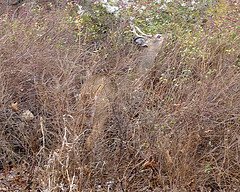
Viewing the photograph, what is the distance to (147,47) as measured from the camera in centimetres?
548

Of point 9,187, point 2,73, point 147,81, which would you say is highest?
point 2,73

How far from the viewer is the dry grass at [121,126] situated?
3.52 metres

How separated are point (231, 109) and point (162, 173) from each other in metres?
0.91

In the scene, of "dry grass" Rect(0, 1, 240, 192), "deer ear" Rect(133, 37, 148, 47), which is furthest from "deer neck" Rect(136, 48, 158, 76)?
"deer ear" Rect(133, 37, 148, 47)

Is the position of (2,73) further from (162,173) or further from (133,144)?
(162,173)

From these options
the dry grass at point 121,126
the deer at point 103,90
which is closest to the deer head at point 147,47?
the deer at point 103,90

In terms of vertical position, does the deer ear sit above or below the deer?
below

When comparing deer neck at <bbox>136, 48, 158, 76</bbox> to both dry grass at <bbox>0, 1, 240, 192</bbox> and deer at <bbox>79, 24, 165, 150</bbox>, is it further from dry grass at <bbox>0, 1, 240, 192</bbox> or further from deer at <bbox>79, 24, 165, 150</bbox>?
dry grass at <bbox>0, 1, 240, 192</bbox>

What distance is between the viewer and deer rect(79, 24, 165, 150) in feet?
12.5

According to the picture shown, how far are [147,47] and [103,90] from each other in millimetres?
1497

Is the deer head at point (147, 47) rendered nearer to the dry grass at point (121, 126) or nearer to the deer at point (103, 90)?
the deer at point (103, 90)

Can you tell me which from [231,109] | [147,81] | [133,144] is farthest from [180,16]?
[133,144]

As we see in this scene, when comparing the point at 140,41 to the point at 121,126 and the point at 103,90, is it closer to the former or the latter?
the point at 103,90

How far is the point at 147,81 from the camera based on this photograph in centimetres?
465
